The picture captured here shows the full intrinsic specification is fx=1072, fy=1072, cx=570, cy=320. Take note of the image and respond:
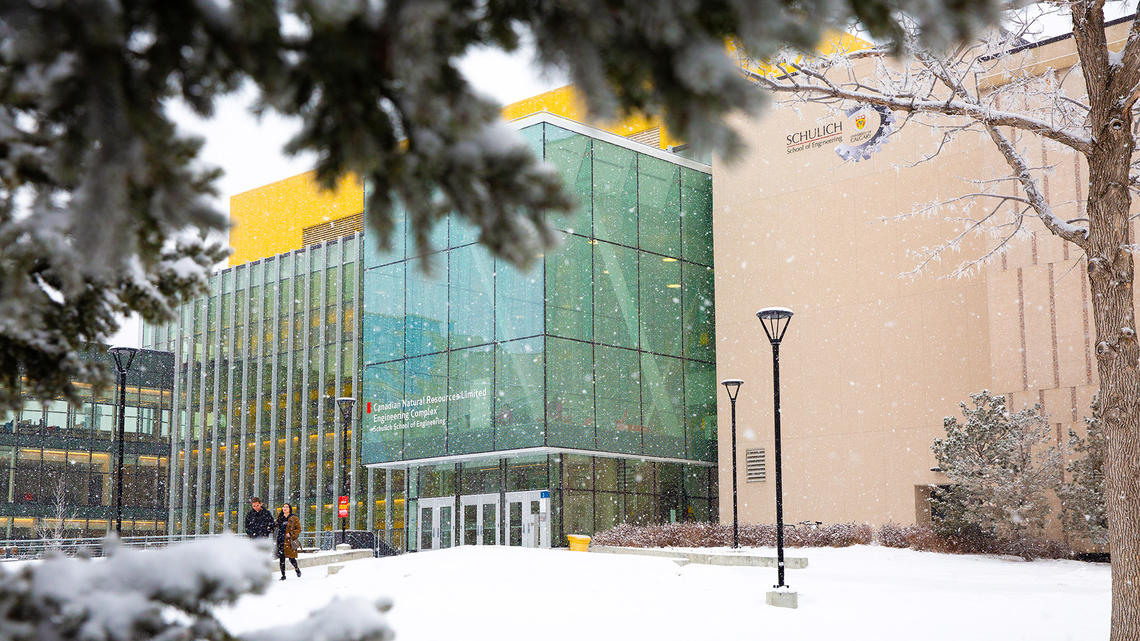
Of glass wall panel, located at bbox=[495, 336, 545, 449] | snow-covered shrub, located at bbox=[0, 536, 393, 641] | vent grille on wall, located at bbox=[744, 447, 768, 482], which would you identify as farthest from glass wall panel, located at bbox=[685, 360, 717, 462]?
snow-covered shrub, located at bbox=[0, 536, 393, 641]

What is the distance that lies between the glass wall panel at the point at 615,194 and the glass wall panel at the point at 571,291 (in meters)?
1.19

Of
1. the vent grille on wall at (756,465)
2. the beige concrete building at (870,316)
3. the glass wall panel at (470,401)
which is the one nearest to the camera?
the beige concrete building at (870,316)

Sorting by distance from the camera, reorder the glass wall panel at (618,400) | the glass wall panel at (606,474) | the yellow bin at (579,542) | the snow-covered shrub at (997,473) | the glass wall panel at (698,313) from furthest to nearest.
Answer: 1. the glass wall panel at (698,313)
2. the glass wall panel at (606,474)
3. the glass wall panel at (618,400)
4. the yellow bin at (579,542)
5. the snow-covered shrub at (997,473)

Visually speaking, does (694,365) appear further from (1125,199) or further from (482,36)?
(482,36)

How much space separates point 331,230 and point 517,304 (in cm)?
2356

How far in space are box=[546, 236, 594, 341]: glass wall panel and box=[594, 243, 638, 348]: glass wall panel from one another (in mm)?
350

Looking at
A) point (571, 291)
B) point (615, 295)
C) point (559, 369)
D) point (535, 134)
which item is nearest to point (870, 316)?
point (615, 295)

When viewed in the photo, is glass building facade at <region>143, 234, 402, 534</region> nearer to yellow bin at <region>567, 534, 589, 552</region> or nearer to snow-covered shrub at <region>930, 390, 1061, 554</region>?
yellow bin at <region>567, 534, 589, 552</region>

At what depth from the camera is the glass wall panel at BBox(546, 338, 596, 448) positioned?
3356 cm

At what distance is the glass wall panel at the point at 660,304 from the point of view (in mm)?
37125

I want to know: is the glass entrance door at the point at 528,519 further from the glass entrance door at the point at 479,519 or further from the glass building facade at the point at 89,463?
the glass building facade at the point at 89,463

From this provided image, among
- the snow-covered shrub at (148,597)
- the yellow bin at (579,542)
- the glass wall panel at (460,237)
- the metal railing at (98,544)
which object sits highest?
the glass wall panel at (460,237)

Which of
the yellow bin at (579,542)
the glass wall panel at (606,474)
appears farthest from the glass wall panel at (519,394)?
the yellow bin at (579,542)

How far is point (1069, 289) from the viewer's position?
92.9 feet
